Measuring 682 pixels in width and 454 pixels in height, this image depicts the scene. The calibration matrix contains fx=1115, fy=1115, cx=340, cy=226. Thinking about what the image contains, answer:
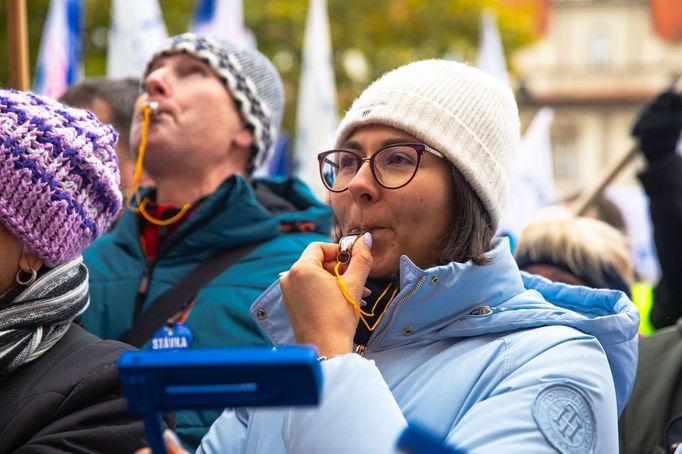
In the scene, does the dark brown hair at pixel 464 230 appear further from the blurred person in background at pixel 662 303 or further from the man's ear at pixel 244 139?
the man's ear at pixel 244 139

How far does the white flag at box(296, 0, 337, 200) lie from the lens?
7.37m

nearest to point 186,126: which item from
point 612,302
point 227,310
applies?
point 227,310

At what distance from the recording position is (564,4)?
4859 cm

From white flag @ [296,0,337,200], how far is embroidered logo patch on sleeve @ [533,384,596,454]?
4978 mm

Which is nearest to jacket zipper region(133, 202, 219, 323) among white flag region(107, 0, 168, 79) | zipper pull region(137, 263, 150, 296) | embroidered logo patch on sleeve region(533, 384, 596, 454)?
zipper pull region(137, 263, 150, 296)

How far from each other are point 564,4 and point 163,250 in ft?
155

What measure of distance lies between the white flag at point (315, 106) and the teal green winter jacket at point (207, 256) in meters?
3.36

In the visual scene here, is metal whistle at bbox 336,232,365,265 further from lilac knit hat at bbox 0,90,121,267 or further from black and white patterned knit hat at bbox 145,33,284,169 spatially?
black and white patterned knit hat at bbox 145,33,284,169

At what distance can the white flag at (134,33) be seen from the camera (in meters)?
6.38

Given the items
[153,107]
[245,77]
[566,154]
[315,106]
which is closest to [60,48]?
[315,106]

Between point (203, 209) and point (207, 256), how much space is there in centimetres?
16

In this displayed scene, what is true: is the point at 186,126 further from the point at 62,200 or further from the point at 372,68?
the point at 372,68

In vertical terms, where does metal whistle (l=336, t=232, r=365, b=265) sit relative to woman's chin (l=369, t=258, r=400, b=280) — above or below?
above

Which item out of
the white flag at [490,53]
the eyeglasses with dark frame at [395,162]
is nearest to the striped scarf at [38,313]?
the eyeglasses with dark frame at [395,162]
